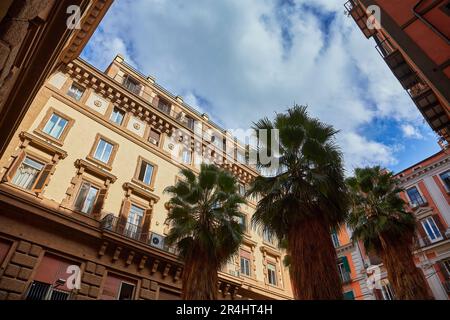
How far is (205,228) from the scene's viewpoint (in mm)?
11609

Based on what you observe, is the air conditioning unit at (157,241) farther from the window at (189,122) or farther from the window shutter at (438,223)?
the window shutter at (438,223)

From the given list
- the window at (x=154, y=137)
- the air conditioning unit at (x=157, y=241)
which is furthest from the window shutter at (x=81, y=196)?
the window at (x=154, y=137)

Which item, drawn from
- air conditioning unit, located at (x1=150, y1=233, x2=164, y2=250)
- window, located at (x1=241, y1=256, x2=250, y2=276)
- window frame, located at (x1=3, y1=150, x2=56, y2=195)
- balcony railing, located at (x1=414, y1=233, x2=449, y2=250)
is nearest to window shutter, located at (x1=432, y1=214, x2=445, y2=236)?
balcony railing, located at (x1=414, y1=233, x2=449, y2=250)

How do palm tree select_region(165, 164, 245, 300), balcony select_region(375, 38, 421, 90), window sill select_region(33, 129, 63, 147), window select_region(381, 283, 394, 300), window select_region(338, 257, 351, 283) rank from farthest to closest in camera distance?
window select_region(338, 257, 351, 283)
window select_region(381, 283, 394, 300)
window sill select_region(33, 129, 63, 147)
balcony select_region(375, 38, 421, 90)
palm tree select_region(165, 164, 245, 300)

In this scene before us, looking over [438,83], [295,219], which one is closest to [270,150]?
[295,219]

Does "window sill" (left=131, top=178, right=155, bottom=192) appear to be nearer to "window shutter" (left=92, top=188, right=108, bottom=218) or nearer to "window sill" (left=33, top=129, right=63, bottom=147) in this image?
"window shutter" (left=92, top=188, right=108, bottom=218)

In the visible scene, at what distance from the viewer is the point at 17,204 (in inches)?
464

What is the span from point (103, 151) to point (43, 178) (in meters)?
4.22

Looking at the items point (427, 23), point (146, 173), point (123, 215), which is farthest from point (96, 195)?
point (427, 23)

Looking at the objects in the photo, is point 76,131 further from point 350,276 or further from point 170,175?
point 350,276

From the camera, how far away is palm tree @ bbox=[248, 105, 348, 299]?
762 centimetres

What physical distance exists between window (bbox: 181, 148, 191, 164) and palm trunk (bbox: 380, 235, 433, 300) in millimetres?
15003

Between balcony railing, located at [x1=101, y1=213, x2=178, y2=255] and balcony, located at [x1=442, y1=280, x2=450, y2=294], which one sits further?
balcony, located at [x1=442, y1=280, x2=450, y2=294]
